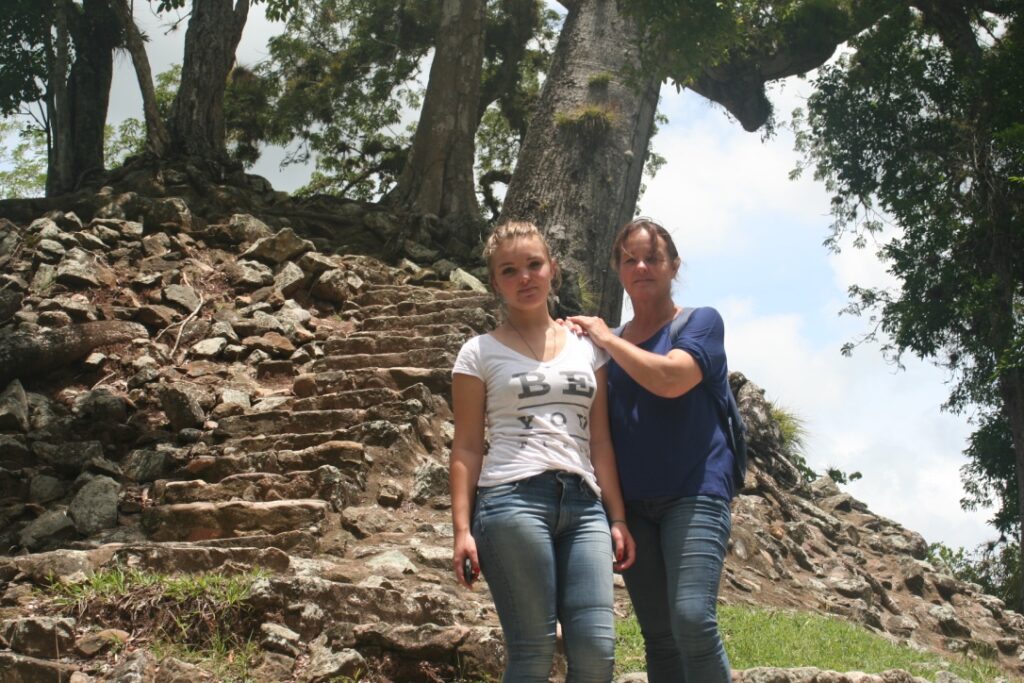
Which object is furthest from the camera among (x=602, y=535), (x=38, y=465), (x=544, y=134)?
(x=544, y=134)

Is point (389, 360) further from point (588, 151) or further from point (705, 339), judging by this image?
point (705, 339)

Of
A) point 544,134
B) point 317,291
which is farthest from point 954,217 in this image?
point 317,291

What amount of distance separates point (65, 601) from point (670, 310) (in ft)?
9.29

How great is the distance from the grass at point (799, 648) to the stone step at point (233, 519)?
1761mm

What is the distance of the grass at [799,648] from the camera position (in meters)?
5.56

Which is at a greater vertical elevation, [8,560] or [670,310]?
[670,310]

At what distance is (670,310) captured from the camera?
12.2 ft

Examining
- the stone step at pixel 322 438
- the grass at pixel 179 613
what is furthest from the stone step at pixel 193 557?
the stone step at pixel 322 438

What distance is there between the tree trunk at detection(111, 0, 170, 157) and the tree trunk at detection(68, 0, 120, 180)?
0.61m

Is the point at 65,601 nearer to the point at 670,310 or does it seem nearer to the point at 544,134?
the point at 670,310

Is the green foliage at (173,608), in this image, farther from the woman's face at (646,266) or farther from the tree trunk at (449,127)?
the tree trunk at (449,127)

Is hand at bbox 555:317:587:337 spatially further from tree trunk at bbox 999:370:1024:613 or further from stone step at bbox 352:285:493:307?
tree trunk at bbox 999:370:1024:613

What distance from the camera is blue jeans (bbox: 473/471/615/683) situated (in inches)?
123

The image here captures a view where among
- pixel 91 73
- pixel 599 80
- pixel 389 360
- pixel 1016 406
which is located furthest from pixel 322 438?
A: pixel 91 73
